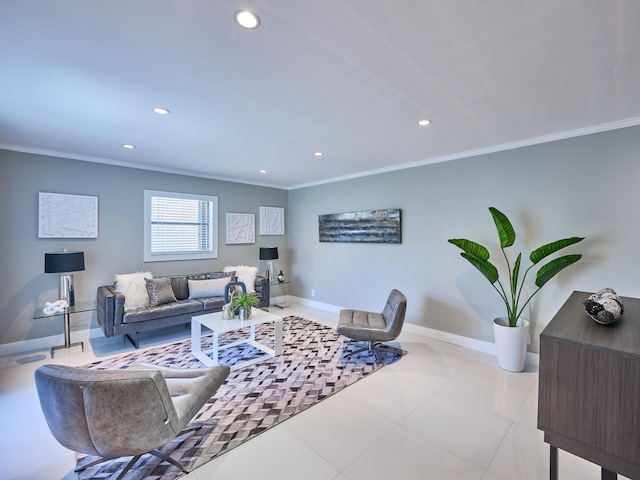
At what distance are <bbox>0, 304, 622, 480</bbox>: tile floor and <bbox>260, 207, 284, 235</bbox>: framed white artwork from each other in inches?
157

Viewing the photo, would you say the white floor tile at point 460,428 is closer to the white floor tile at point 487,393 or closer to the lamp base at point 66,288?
the white floor tile at point 487,393

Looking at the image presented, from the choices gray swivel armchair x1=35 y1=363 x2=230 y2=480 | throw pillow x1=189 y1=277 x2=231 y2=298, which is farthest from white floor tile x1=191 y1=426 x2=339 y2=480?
throw pillow x1=189 y1=277 x2=231 y2=298

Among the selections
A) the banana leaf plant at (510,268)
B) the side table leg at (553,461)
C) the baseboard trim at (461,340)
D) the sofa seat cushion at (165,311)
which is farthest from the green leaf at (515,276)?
the sofa seat cushion at (165,311)

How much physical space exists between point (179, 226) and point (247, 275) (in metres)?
1.50

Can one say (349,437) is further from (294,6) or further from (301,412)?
(294,6)

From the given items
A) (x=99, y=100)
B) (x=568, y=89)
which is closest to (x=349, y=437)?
(x=568, y=89)

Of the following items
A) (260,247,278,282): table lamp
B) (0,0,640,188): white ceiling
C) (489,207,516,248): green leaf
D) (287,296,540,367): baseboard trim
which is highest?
(0,0,640,188): white ceiling

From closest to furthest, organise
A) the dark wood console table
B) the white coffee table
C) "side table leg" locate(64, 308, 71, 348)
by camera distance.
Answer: the dark wood console table
the white coffee table
"side table leg" locate(64, 308, 71, 348)

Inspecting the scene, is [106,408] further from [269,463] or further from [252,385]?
[252,385]

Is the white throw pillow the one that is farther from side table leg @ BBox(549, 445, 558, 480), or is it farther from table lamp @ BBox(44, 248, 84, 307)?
side table leg @ BBox(549, 445, 558, 480)

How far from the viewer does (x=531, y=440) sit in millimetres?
2174

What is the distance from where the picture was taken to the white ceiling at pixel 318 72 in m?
1.51

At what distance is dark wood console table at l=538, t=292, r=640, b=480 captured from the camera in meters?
1.03

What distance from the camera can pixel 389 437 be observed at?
2.21m
